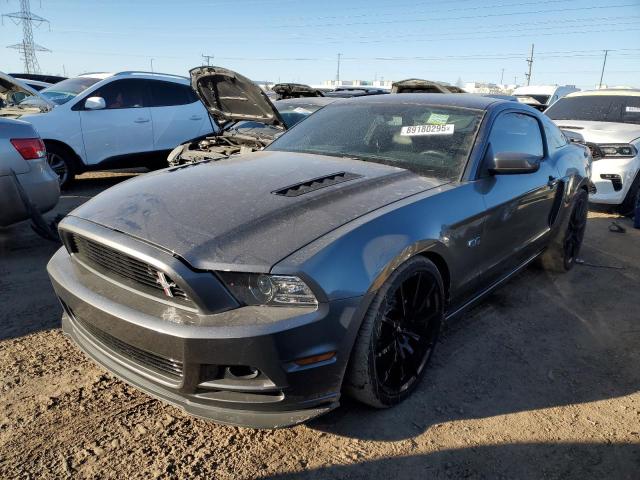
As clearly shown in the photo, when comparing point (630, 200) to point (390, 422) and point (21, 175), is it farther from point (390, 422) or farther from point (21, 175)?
point (21, 175)

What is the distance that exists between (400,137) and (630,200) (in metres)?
5.29

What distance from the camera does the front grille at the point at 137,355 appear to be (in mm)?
1988

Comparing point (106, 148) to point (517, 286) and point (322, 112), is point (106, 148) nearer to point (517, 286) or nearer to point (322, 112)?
point (322, 112)

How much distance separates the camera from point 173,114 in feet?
25.1

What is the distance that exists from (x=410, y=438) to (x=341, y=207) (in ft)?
3.70

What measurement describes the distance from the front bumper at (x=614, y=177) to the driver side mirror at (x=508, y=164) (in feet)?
13.8

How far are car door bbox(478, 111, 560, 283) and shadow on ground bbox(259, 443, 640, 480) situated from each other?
45.0 inches

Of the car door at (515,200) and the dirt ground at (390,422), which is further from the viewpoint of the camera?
the car door at (515,200)

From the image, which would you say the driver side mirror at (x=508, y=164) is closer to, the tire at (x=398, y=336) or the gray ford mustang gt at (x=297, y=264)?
the gray ford mustang gt at (x=297, y=264)

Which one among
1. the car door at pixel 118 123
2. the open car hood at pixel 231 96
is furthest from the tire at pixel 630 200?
the car door at pixel 118 123

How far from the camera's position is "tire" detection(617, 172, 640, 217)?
262 inches

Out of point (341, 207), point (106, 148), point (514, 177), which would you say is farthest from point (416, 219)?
point (106, 148)

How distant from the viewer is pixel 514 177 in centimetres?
329

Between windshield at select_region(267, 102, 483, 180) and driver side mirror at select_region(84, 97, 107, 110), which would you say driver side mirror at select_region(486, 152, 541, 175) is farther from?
driver side mirror at select_region(84, 97, 107, 110)
